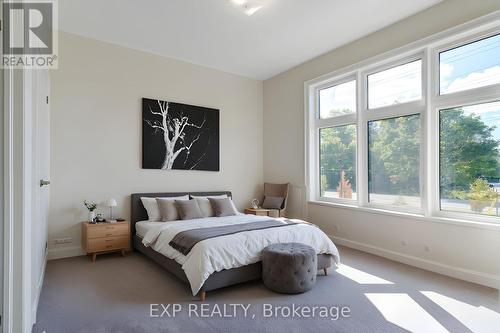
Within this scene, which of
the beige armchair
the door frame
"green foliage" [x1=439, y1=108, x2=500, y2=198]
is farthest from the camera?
the beige armchair

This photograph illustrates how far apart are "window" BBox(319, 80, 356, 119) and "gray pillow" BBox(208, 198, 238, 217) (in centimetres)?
237

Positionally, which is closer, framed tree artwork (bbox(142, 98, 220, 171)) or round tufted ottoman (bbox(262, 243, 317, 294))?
round tufted ottoman (bbox(262, 243, 317, 294))

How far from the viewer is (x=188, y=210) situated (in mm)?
4367

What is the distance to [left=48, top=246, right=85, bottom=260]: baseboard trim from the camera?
400cm

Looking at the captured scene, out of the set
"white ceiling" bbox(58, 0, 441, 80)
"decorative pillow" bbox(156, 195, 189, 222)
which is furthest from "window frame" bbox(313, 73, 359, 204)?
"decorative pillow" bbox(156, 195, 189, 222)

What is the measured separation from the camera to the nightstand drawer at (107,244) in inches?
155

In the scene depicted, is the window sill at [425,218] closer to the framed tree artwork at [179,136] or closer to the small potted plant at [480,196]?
the small potted plant at [480,196]

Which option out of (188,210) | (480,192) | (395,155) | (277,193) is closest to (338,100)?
(395,155)

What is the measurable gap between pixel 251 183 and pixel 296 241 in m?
2.83

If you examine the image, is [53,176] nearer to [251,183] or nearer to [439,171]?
[251,183]

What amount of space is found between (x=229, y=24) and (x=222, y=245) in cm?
294

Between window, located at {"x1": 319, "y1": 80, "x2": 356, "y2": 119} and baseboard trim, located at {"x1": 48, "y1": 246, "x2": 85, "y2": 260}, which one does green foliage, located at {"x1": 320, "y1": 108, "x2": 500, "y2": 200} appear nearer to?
window, located at {"x1": 319, "y1": 80, "x2": 356, "y2": 119}

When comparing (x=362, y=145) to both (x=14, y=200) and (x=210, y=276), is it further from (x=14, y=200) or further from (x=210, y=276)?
(x=14, y=200)

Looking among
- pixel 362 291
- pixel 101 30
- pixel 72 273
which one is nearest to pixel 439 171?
pixel 362 291
